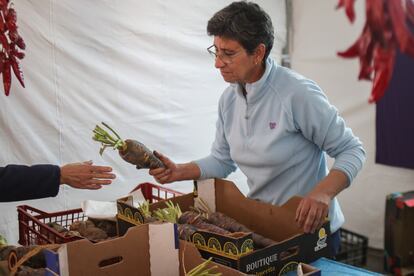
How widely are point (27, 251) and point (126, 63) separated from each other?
1.66 metres

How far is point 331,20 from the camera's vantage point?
3484 millimetres

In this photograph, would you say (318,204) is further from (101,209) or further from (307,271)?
(101,209)

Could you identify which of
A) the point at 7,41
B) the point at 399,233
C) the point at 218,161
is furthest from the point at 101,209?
the point at 399,233

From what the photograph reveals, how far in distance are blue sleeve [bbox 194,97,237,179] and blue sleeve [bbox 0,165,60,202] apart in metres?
0.59

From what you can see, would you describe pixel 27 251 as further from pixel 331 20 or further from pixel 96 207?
pixel 331 20

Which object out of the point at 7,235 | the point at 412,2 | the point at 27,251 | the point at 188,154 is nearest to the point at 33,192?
the point at 27,251

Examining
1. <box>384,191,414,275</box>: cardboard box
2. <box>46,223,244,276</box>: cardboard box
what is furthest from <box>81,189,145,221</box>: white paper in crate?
<box>384,191,414,275</box>: cardboard box

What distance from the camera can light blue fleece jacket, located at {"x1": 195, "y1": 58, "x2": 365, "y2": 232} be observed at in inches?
65.8

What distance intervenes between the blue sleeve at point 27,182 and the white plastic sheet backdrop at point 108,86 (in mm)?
877

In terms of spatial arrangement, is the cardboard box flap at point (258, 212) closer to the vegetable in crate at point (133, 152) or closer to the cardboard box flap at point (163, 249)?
the vegetable in crate at point (133, 152)

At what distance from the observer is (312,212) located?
1518 millimetres

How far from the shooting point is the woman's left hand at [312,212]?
1520 millimetres

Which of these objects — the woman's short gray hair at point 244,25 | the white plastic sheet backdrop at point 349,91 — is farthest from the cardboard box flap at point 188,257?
the white plastic sheet backdrop at point 349,91

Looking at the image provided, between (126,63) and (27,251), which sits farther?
(126,63)
